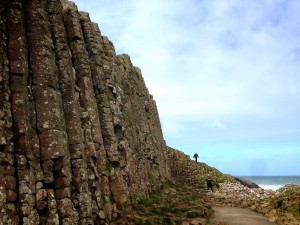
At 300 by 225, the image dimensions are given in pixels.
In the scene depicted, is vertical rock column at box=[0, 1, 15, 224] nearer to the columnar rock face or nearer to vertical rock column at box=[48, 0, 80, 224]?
the columnar rock face

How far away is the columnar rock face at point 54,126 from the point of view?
15750 millimetres

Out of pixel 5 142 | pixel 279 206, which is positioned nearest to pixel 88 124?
pixel 5 142

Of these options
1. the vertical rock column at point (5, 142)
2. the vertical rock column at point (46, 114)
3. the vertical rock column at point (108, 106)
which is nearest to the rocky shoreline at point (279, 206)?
the vertical rock column at point (108, 106)

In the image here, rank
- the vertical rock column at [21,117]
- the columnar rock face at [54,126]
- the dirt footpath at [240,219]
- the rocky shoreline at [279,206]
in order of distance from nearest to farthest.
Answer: the vertical rock column at [21,117]
the columnar rock face at [54,126]
the dirt footpath at [240,219]
the rocky shoreline at [279,206]

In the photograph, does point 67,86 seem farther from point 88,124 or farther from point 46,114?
point 46,114

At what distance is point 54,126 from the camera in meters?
18.4

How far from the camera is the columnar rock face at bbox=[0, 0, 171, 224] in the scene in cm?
1575

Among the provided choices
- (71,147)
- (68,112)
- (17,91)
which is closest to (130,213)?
(71,147)

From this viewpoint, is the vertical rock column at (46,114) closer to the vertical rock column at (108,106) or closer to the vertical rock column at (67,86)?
the vertical rock column at (67,86)

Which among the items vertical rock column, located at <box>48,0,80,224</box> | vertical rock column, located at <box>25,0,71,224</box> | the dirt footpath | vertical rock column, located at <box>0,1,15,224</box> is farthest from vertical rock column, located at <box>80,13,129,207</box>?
vertical rock column, located at <box>0,1,15,224</box>

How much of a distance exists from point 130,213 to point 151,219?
1.66m

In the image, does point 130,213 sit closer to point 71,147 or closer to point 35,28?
point 71,147

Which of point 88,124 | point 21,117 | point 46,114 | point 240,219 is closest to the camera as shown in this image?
point 21,117

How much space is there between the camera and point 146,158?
41125 mm
